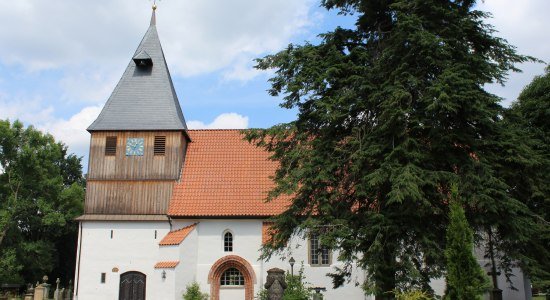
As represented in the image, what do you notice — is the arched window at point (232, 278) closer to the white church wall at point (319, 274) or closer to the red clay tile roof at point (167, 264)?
the white church wall at point (319, 274)

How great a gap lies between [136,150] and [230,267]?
7.18 meters

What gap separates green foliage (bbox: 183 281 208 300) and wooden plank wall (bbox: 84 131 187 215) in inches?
148

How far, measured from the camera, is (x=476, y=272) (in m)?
11.3

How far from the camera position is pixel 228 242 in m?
24.0

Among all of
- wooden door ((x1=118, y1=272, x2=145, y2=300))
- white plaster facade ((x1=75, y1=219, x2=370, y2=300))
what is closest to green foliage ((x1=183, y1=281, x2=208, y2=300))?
white plaster facade ((x1=75, y1=219, x2=370, y2=300))

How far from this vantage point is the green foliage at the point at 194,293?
2207 centimetres

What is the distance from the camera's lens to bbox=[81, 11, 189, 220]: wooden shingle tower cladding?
79.7 feet

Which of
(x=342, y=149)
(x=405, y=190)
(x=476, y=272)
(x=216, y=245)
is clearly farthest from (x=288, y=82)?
(x=216, y=245)

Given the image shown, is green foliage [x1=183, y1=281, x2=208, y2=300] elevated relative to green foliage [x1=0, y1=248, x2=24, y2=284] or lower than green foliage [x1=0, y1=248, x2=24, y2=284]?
lower

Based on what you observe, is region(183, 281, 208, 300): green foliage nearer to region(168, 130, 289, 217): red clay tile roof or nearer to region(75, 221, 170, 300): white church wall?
region(75, 221, 170, 300): white church wall

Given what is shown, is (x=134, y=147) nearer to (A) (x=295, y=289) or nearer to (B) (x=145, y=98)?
(B) (x=145, y=98)

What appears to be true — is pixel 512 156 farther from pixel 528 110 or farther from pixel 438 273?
pixel 528 110

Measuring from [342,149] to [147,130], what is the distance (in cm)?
1329

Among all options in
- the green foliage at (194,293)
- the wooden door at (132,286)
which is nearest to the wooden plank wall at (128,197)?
the wooden door at (132,286)
